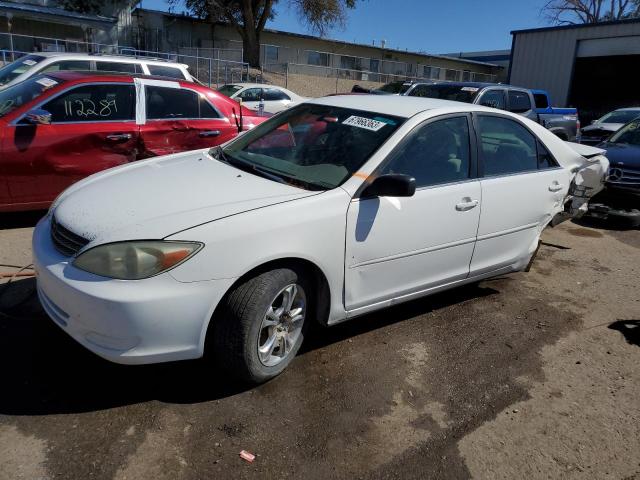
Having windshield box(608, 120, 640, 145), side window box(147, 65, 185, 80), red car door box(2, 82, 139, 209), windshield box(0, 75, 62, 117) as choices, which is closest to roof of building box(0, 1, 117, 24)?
side window box(147, 65, 185, 80)

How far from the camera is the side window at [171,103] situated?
600 centimetres

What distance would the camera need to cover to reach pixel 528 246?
446 centimetres

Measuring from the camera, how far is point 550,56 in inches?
1012

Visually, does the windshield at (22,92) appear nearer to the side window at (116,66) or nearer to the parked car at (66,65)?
the parked car at (66,65)

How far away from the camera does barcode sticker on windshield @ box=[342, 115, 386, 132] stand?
359cm

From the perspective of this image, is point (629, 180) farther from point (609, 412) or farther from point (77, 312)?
point (77, 312)

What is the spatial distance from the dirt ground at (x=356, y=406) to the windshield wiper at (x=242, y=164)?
46.1 inches

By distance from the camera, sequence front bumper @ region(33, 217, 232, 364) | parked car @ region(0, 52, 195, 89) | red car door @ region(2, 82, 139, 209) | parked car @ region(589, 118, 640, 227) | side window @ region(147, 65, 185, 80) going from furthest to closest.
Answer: side window @ region(147, 65, 185, 80)
parked car @ region(0, 52, 195, 89)
parked car @ region(589, 118, 640, 227)
red car door @ region(2, 82, 139, 209)
front bumper @ region(33, 217, 232, 364)

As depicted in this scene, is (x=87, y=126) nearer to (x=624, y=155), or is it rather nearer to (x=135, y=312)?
(x=135, y=312)

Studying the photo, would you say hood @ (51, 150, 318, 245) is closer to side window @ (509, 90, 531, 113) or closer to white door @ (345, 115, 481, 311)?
white door @ (345, 115, 481, 311)

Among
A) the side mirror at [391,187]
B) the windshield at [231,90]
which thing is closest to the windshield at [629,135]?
the side mirror at [391,187]

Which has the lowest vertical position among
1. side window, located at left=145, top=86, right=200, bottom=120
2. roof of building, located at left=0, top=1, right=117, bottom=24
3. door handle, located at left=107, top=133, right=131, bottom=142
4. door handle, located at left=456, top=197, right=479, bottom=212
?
door handle, located at left=456, top=197, right=479, bottom=212

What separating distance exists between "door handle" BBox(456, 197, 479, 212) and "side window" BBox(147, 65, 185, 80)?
7.48 metres

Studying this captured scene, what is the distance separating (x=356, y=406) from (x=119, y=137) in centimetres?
414
